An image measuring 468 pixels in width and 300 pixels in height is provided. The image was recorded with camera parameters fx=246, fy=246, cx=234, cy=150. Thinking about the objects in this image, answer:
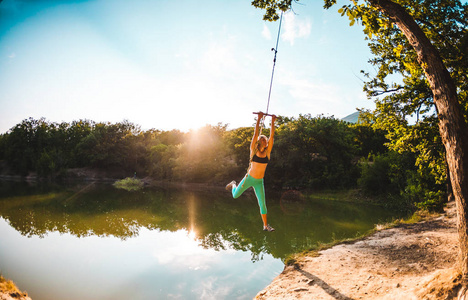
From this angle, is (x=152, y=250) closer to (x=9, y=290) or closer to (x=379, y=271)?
(x=9, y=290)

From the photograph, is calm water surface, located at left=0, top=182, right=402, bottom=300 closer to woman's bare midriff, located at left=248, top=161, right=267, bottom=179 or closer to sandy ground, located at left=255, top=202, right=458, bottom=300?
sandy ground, located at left=255, top=202, right=458, bottom=300

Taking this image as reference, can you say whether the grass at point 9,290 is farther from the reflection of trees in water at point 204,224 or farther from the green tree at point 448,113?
the green tree at point 448,113

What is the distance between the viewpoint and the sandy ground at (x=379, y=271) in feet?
11.8

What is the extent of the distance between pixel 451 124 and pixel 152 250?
9187 mm

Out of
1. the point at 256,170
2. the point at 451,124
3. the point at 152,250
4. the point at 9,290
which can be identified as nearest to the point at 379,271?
the point at 256,170

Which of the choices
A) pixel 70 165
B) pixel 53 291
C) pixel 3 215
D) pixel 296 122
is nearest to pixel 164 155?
pixel 70 165

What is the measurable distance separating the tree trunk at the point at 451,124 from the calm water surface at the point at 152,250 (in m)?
4.24

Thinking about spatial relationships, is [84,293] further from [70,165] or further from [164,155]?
[70,165]

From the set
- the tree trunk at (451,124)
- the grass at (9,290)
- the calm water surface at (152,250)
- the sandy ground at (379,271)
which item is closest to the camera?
the tree trunk at (451,124)

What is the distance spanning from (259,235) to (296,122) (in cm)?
2056

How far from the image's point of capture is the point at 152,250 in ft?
29.7

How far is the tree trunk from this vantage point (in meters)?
3.15

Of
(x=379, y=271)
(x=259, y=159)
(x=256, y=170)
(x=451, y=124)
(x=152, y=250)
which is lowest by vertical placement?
(x=152, y=250)

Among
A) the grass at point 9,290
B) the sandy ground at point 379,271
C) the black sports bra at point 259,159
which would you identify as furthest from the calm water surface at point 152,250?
the black sports bra at point 259,159
